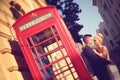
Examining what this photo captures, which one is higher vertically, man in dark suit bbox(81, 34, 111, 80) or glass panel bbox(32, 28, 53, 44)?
glass panel bbox(32, 28, 53, 44)

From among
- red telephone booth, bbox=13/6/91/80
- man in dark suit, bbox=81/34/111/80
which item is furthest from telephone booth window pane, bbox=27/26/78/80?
man in dark suit, bbox=81/34/111/80

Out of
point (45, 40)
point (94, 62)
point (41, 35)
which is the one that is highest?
point (41, 35)

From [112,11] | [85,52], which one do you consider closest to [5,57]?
[85,52]

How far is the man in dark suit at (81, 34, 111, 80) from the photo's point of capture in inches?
185

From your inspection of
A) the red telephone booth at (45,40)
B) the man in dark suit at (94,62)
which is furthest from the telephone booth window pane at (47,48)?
the man in dark suit at (94,62)

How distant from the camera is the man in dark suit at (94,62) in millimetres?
4688

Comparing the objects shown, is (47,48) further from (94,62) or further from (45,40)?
(94,62)

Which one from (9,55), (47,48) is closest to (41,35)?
(47,48)

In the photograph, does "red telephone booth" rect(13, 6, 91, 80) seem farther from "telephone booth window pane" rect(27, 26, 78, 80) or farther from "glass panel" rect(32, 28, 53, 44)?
Answer: "glass panel" rect(32, 28, 53, 44)

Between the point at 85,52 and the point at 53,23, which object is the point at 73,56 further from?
the point at 53,23

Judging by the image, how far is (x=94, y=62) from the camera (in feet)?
15.6

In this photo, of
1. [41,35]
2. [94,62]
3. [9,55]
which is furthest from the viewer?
[41,35]

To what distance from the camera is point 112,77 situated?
15.1 ft

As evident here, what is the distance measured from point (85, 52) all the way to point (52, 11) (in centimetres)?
131
